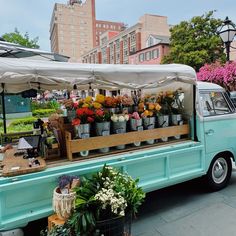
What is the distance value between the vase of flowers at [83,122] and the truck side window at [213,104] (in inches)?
78.5

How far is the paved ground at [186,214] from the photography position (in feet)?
9.97

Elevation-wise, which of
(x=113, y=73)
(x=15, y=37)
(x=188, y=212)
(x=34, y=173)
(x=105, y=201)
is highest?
(x=15, y=37)

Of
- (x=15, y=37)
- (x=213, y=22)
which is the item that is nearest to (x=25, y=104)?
(x=15, y=37)

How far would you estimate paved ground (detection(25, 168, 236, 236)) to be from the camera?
120 inches

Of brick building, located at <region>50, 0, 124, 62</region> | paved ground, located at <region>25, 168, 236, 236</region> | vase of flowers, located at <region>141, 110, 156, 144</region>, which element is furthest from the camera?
brick building, located at <region>50, 0, 124, 62</region>

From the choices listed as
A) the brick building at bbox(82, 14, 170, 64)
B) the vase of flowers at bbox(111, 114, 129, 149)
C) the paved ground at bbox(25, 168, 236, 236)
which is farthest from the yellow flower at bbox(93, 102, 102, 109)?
the brick building at bbox(82, 14, 170, 64)

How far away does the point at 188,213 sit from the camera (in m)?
3.48

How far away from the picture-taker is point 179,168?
139 inches

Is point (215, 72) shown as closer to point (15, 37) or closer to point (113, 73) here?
point (113, 73)

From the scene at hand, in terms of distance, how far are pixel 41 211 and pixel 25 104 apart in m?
15.4

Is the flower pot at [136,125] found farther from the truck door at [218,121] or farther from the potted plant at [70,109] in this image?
the truck door at [218,121]

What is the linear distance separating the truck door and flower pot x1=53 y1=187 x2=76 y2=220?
8.15 feet

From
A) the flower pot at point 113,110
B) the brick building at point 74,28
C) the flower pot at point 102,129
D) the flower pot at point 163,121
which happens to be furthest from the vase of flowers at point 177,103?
the brick building at point 74,28

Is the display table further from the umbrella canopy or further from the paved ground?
the umbrella canopy
